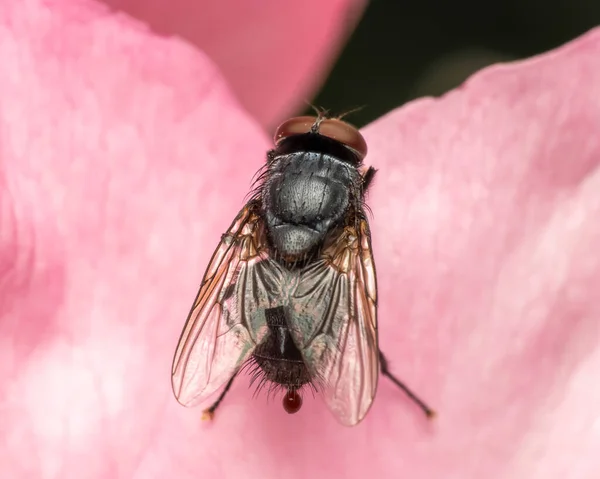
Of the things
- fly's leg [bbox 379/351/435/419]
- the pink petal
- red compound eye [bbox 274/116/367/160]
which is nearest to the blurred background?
the pink petal

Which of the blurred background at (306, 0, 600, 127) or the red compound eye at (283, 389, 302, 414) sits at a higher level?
the blurred background at (306, 0, 600, 127)

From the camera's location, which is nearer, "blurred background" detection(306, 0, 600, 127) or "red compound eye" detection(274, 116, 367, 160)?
"red compound eye" detection(274, 116, 367, 160)

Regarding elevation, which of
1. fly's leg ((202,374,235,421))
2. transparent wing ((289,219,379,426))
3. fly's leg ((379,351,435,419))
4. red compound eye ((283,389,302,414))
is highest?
transparent wing ((289,219,379,426))

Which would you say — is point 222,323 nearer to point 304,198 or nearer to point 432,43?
point 304,198

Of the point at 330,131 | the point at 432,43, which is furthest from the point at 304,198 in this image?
the point at 432,43

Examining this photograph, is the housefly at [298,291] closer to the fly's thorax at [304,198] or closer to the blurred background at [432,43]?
the fly's thorax at [304,198]

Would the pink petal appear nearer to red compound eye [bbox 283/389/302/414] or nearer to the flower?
the flower

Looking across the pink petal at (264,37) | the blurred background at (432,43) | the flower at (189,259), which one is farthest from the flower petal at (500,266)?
the blurred background at (432,43)
